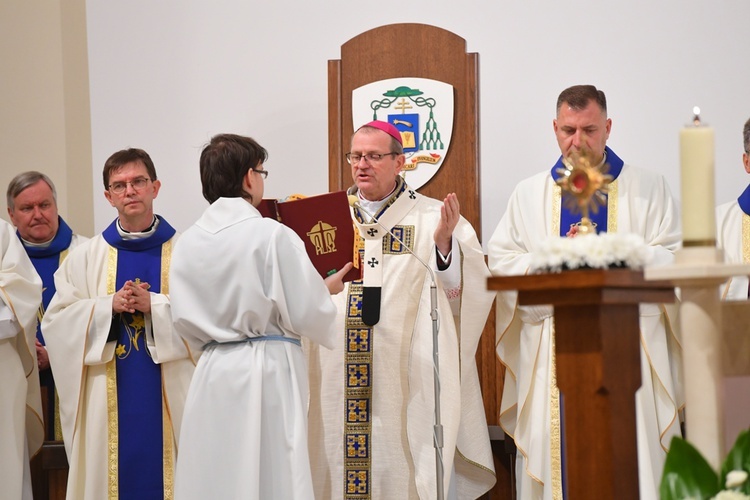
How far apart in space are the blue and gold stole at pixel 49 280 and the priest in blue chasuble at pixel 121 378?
0.59 meters

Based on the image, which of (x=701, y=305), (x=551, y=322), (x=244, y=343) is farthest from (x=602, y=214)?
(x=701, y=305)

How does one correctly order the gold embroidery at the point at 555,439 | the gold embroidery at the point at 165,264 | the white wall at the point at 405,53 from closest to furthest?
the gold embroidery at the point at 555,439 → the gold embroidery at the point at 165,264 → the white wall at the point at 405,53

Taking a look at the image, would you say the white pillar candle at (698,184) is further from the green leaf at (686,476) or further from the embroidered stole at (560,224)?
the embroidered stole at (560,224)

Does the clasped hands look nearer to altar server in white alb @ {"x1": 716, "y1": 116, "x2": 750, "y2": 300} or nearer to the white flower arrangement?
altar server in white alb @ {"x1": 716, "y1": 116, "x2": 750, "y2": 300}

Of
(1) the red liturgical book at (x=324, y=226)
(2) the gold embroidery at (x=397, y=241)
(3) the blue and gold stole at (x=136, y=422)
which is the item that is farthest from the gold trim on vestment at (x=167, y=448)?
(2) the gold embroidery at (x=397, y=241)

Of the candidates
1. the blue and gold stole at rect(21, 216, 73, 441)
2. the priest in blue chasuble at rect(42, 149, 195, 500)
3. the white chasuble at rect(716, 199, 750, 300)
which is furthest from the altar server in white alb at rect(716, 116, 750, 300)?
the blue and gold stole at rect(21, 216, 73, 441)

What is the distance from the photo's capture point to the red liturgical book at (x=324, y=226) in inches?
185

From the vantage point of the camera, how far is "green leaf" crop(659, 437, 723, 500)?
1.92m

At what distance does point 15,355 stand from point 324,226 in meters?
2.00

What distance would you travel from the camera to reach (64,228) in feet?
20.1

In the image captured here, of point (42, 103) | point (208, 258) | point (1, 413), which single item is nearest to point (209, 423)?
point (208, 258)

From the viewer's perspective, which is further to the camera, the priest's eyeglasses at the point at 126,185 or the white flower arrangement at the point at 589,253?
the priest's eyeglasses at the point at 126,185

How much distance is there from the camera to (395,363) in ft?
16.9

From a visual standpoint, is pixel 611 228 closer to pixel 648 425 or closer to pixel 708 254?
pixel 648 425
